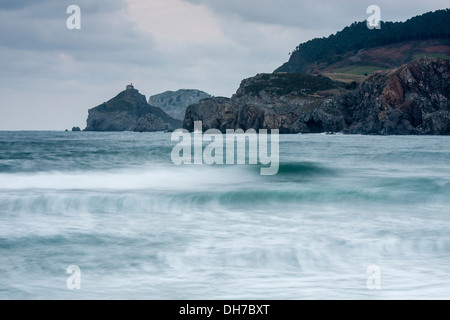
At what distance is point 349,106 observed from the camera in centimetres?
10906

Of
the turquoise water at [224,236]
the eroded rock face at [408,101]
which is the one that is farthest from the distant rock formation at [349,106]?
the turquoise water at [224,236]

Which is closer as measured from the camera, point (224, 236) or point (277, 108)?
point (224, 236)

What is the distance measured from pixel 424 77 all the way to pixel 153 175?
86.1 m

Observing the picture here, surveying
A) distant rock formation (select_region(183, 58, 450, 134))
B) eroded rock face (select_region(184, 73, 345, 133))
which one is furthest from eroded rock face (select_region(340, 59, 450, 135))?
eroded rock face (select_region(184, 73, 345, 133))

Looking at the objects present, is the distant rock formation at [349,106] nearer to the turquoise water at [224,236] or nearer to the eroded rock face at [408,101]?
the eroded rock face at [408,101]

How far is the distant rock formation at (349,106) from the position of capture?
89938mm

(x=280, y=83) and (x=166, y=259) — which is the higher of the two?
(x=280, y=83)

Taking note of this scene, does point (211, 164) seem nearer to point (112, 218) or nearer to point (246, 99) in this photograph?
point (112, 218)

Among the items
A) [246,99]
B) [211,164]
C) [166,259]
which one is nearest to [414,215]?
[166,259]

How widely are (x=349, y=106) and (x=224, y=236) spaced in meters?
103

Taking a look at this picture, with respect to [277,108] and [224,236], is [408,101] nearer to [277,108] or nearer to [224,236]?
[277,108]

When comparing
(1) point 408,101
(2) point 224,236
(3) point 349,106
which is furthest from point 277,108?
(2) point 224,236

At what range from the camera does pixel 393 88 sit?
309 ft
